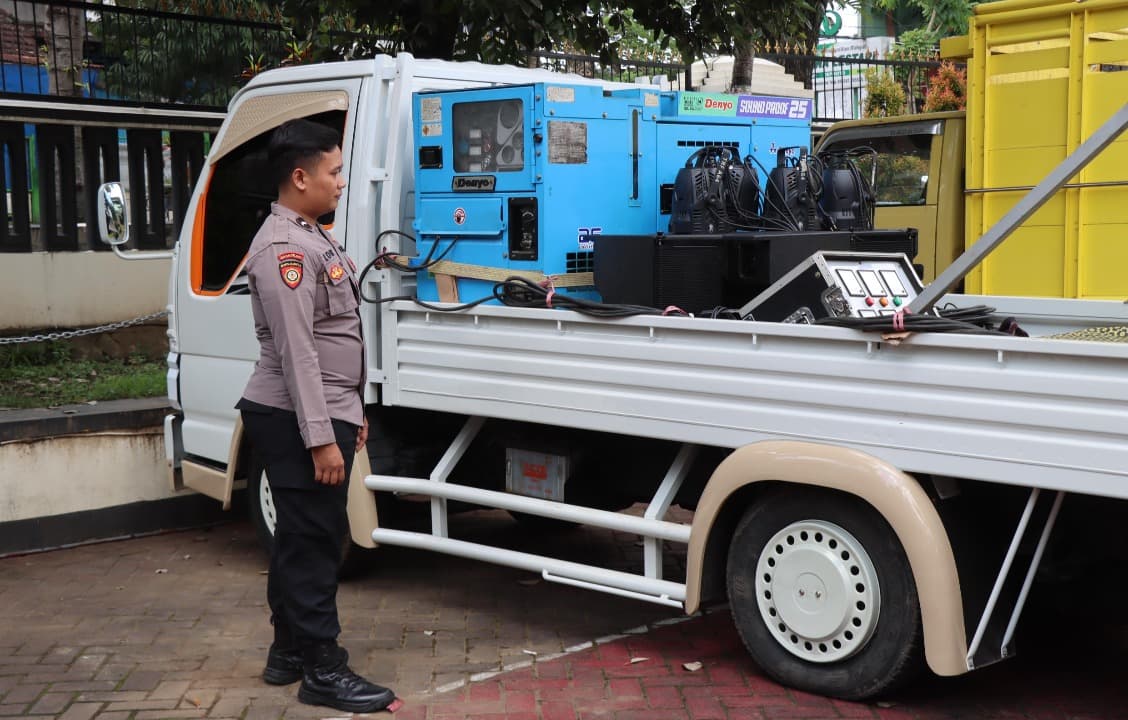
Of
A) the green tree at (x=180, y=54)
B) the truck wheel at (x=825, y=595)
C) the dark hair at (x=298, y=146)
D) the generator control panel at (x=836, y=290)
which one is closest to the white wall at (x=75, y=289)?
the green tree at (x=180, y=54)

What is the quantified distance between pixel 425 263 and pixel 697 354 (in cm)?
157

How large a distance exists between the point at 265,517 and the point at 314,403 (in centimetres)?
218

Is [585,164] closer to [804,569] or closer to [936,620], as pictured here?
[804,569]

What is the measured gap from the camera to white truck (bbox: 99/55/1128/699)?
402cm

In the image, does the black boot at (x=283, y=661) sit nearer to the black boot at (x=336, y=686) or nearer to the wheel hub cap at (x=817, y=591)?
the black boot at (x=336, y=686)

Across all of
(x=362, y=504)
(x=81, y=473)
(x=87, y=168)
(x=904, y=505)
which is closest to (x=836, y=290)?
(x=904, y=505)

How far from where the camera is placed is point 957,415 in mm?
4039

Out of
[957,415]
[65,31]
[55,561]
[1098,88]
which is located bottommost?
[55,561]

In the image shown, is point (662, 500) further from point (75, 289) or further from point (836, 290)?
point (75, 289)

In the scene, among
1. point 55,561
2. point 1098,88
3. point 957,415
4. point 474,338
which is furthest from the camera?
point 1098,88

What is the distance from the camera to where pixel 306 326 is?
4402 mm

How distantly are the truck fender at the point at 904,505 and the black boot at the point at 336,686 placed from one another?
1.43 m

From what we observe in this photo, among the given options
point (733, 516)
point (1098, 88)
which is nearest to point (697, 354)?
point (733, 516)

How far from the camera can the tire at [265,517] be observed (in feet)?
20.4
